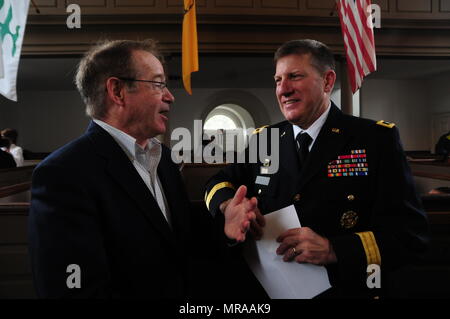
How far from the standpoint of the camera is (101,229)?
3.99 feet

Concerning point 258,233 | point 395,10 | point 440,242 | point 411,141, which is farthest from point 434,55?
point 258,233

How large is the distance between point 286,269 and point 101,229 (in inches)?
28.0

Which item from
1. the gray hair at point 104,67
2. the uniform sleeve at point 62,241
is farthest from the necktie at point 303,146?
the uniform sleeve at point 62,241

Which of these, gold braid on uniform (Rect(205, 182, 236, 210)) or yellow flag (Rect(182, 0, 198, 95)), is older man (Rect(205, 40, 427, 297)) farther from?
yellow flag (Rect(182, 0, 198, 95))

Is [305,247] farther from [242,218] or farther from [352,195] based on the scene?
[352,195]

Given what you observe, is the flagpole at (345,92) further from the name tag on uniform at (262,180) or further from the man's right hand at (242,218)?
the man's right hand at (242,218)

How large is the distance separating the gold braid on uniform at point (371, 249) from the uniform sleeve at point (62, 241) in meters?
0.95

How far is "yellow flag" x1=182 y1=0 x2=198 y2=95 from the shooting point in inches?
179

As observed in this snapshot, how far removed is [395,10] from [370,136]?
7.01 m

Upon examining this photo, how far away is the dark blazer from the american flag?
3.28 m

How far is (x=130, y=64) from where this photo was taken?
1396mm

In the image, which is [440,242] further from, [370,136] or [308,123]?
[308,123]

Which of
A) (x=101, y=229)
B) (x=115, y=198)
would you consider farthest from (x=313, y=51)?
(x=101, y=229)

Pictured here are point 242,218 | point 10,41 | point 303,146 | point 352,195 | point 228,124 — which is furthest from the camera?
point 228,124
